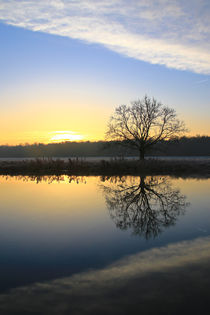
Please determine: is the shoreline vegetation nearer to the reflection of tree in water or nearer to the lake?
the reflection of tree in water

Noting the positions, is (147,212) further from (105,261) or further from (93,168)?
(93,168)

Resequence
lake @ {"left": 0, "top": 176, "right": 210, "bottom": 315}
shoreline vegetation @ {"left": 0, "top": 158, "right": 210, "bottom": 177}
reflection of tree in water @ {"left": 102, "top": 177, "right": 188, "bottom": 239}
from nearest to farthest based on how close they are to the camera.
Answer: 1. lake @ {"left": 0, "top": 176, "right": 210, "bottom": 315}
2. reflection of tree in water @ {"left": 102, "top": 177, "right": 188, "bottom": 239}
3. shoreline vegetation @ {"left": 0, "top": 158, "right": 210, "bottom": 177}

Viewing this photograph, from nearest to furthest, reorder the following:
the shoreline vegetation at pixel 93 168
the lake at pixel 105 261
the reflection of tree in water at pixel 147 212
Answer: the lake at pixel 105 261 → the reflection of tree in water at pixel 147 212 → the shoreline vegetation at pixel 93 168

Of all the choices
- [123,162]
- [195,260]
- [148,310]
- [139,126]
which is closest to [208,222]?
[195,260]

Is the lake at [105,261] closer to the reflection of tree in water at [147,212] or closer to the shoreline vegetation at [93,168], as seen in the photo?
the reflection of tree in water at [147,212]

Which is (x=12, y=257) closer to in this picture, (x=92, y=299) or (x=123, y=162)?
(x=92, y=299)

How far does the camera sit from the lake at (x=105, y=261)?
3854 mm

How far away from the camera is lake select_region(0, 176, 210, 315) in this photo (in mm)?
3854

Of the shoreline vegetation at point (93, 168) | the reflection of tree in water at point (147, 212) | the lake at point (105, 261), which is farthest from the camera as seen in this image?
the shoreline vegetation at point (93, 168)

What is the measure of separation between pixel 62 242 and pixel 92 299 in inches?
112

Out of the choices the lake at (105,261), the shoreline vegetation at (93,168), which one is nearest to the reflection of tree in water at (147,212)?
the lake at (105,261)

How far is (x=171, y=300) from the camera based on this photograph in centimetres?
387

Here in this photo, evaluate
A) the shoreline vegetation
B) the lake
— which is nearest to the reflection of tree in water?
the lake

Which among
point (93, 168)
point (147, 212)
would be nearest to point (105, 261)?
point (147, 212)
